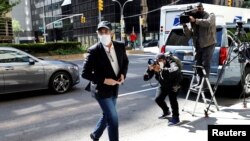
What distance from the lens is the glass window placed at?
345 inches

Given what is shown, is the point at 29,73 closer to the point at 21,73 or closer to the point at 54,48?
the point at 21,73

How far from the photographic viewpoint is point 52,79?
30.8ft

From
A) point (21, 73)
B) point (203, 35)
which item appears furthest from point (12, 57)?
point (203, 35)

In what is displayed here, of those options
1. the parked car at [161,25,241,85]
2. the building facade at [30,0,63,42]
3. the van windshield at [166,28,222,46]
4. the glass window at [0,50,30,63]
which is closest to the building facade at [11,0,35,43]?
the building facade at [30,0,63,42]

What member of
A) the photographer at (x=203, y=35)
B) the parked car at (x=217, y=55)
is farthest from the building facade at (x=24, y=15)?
the photographer at (x=203, y=35)

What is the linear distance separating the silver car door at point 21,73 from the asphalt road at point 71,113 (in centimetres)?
35

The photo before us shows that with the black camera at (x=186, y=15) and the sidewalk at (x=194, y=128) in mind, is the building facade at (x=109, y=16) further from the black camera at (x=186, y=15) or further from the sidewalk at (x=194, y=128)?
the sidewalk at (x=194, y=128)

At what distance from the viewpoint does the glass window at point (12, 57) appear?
8.77m

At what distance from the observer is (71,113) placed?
7.32 meters

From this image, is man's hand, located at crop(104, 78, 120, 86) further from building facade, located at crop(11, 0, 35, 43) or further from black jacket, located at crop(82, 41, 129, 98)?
building facade, located at crop(11, 0, 35, 43)

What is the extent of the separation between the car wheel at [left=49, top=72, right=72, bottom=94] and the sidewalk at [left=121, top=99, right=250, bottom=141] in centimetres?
425

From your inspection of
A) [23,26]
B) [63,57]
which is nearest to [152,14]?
[63,57]

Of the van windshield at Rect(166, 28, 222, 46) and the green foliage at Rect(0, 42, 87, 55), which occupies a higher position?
the van windshield at Rect(166, 28, 222, 46)

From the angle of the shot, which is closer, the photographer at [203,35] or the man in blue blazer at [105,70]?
the man in blue blazer at [105,70]
